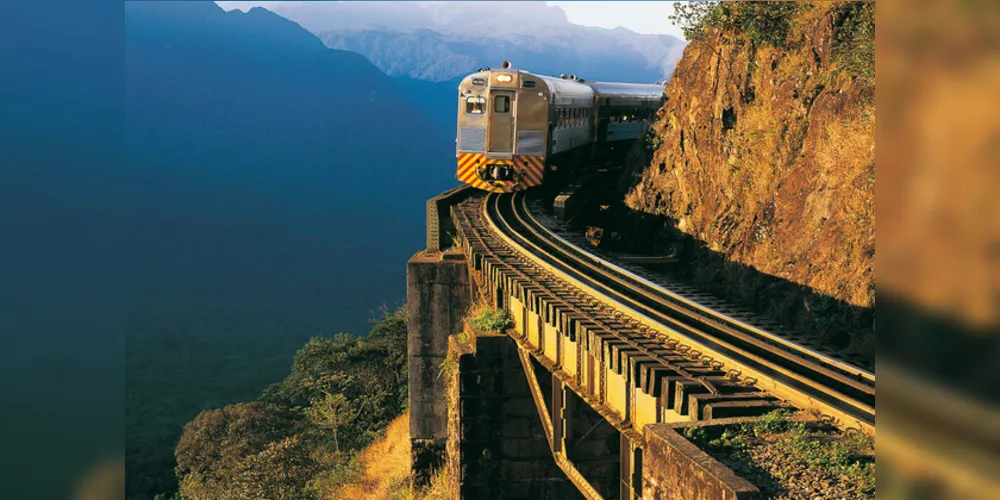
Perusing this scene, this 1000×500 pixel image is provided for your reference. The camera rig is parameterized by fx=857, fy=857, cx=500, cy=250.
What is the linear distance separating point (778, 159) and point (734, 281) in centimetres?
308

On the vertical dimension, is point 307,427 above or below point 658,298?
below

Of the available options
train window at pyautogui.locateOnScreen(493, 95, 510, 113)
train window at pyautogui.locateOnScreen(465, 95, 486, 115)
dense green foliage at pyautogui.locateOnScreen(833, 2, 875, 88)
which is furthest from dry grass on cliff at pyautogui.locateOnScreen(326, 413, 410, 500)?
dense green foliage at pyautogui.locateOnScreen(833, 2, 875, 88)

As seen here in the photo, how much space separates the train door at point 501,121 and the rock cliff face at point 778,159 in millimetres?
4963

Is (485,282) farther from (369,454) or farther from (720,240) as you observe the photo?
(369,454)

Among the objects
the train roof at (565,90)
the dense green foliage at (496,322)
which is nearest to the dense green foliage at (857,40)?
the dense green foliage at (496,322)

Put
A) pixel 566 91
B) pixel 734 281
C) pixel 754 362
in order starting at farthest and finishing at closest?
pixel 566 91
pixel 734 281
pixel 754 362

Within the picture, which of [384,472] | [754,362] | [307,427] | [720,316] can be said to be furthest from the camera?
[307,427]

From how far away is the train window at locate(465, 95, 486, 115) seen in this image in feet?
84.5

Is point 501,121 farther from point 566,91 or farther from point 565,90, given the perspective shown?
point 566,91

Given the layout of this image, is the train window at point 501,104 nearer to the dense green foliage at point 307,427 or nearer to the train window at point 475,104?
the train window at point 475,104

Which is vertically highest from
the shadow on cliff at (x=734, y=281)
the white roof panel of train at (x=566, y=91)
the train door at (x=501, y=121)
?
the white roof panel of train at (x=566, y=91)

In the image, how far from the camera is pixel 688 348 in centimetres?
1034

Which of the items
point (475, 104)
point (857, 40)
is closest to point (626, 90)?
point (475, 104)

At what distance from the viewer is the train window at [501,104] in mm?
25428
